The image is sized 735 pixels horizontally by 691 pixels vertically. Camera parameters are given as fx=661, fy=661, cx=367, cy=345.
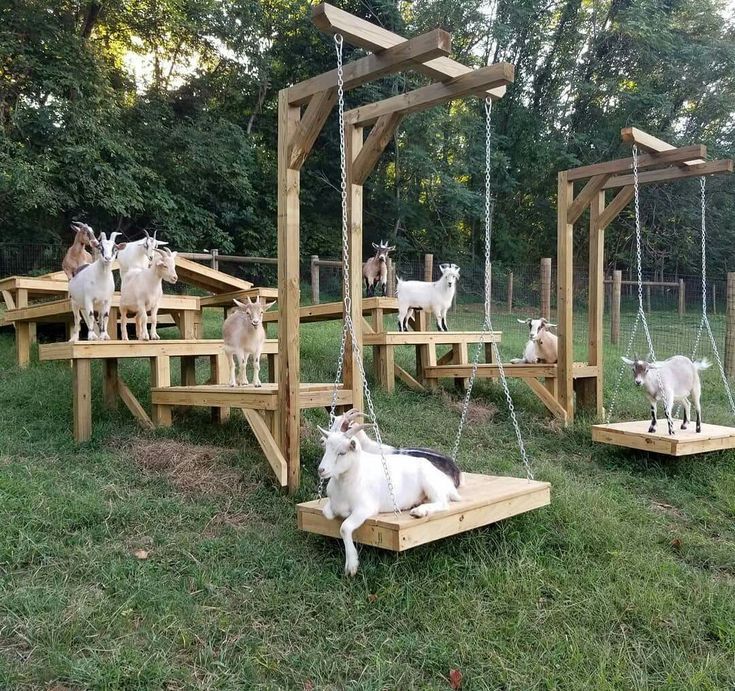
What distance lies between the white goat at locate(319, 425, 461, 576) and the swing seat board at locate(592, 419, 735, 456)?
281 cm

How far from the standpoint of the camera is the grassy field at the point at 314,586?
331 centimetres

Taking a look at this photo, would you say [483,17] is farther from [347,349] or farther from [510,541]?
[510,541]

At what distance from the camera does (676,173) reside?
25.2ft

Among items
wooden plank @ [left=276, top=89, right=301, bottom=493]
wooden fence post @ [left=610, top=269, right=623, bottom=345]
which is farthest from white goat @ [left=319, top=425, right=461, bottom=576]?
wooden fence post @ [left=610, top=269, right=623, bottom=345]

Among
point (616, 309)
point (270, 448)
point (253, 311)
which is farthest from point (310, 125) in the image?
point (616, 309)

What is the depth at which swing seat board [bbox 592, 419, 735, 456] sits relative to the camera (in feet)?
19.9

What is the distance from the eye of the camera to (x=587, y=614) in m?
3.88

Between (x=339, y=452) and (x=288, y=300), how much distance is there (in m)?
1.76

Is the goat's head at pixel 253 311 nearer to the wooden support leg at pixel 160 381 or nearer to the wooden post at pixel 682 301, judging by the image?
the wooden support leg at pixel 160 381

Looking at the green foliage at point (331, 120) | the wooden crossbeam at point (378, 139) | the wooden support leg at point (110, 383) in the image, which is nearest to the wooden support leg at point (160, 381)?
the wooden support leg at point (110, 383)

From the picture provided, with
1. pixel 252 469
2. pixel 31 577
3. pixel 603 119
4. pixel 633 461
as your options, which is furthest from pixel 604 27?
pixel 31 577

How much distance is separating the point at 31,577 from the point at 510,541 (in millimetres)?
3059

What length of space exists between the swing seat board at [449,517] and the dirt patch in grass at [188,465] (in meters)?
1.34

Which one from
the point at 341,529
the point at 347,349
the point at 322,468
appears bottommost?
the point at 341,529
